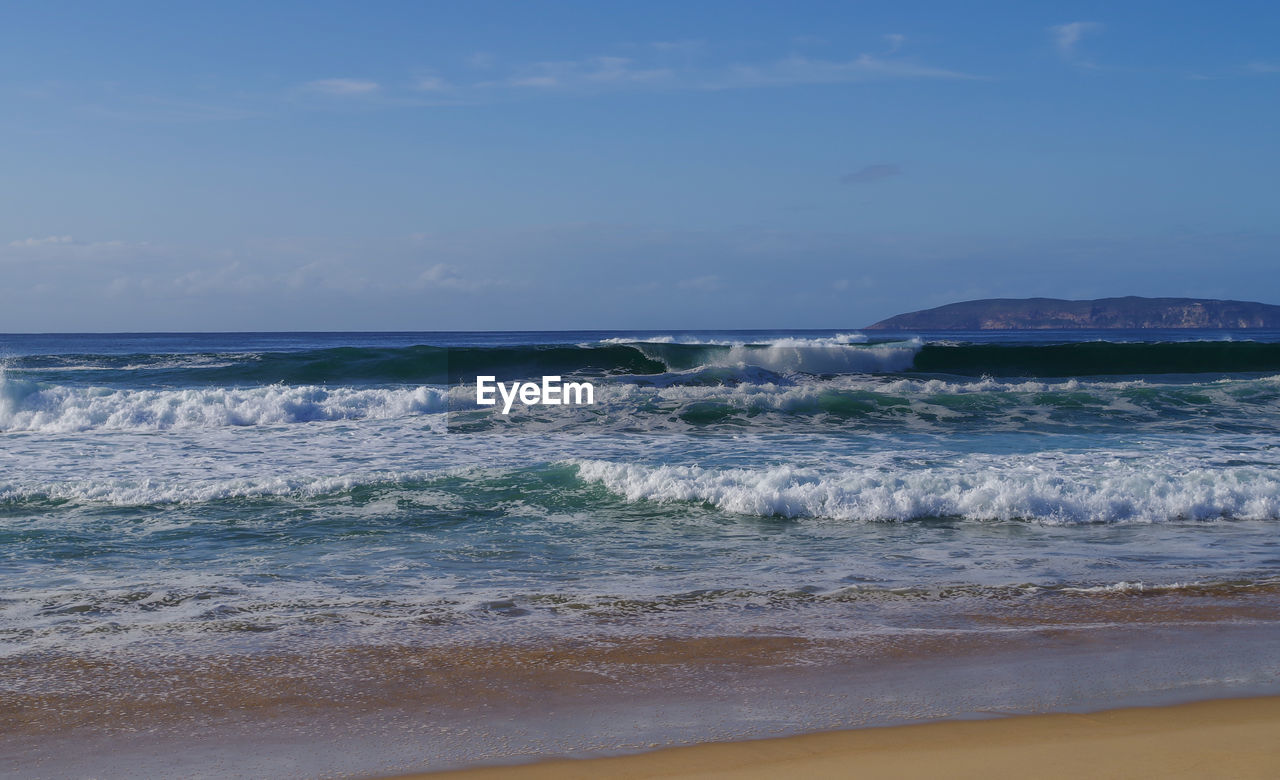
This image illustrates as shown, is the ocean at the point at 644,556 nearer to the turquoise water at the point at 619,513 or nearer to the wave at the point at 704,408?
the turquoise water at the point at 619,513

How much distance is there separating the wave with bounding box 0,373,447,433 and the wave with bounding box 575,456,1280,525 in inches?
336

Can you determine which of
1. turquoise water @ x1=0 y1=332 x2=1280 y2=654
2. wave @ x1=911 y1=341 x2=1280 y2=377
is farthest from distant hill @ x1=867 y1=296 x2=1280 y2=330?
turquoise water @ x1=0 y1=332 x2=1280 y2=654

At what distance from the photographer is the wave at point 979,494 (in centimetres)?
703

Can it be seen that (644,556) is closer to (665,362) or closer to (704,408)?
(704,408)

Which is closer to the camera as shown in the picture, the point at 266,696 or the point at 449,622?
the point at 266,696

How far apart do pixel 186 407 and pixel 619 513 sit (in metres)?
10.2

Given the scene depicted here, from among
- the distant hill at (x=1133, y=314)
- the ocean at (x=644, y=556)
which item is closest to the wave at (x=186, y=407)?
the ocean at (x=644, y=556)

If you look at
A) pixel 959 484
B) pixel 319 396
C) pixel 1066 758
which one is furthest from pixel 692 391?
pixel 1066 758

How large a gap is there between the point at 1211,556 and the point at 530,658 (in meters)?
4.65

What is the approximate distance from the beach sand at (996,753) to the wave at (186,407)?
12613mm

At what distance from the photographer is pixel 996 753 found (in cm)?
288

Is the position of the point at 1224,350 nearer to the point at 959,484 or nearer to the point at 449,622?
the point at 959,484

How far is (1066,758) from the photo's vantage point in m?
2.84

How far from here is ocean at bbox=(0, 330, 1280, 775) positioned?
3568mm
